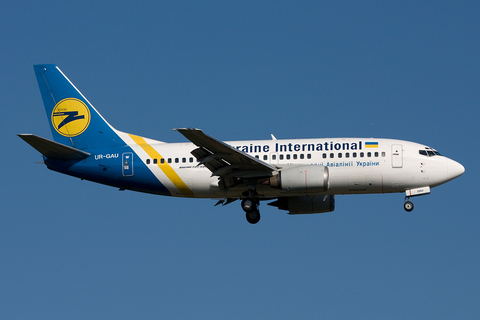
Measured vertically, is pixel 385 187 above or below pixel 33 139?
below

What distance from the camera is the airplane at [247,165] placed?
114ft

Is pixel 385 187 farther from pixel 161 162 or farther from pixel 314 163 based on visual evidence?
pixel 161 162

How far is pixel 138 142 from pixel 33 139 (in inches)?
262

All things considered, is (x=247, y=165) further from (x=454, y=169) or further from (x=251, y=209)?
(x=454, y=169)

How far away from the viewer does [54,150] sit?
121 feet

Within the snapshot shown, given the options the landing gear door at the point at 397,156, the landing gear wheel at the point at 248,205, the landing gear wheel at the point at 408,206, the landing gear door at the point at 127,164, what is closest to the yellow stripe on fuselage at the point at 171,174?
the landing gear door at the point at 127,164

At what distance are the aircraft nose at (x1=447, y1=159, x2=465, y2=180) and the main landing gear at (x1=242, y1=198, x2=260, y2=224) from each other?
11.5 metres

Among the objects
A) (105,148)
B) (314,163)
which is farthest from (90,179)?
(314,163)

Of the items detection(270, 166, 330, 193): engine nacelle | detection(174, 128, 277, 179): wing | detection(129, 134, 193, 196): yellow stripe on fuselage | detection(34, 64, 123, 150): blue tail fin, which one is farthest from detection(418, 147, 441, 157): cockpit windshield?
detection(34, 64, 123, 150): blue tail fin

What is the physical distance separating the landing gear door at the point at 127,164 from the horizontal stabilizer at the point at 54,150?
2427mm

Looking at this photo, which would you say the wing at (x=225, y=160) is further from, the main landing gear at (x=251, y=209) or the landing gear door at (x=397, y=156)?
the landing gear door at (x=397, y=156)

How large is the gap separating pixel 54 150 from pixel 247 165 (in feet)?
39.5

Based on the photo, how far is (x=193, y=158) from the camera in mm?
36969

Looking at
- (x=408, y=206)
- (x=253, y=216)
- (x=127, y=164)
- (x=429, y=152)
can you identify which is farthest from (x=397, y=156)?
(x=127, y=164)
